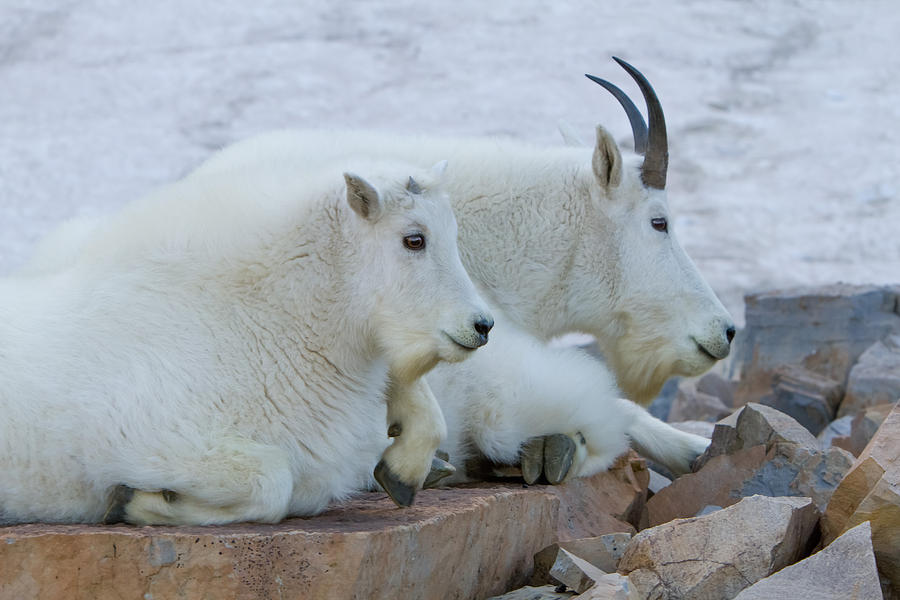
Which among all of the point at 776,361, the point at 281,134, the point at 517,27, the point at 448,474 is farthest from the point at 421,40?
the point at 448,474

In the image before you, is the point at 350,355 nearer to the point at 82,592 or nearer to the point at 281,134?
the point at 82,592

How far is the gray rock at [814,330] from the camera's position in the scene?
7.93 meters

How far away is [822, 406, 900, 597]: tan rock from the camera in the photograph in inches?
139

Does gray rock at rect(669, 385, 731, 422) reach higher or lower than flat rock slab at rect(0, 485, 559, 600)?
lower

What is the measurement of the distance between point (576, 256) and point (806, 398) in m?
2.68

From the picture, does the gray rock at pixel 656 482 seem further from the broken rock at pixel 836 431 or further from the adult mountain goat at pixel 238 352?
the adult mountain goat at pixel 238 352

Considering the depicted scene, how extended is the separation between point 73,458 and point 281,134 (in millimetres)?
2230

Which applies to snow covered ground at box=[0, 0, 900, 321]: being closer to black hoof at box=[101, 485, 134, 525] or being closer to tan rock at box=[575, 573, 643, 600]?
black hoof at box=[101, 485, 134, 525]

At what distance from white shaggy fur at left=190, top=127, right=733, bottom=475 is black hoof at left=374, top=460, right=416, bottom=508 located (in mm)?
1145

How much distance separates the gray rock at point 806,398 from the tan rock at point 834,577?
3.91 metres

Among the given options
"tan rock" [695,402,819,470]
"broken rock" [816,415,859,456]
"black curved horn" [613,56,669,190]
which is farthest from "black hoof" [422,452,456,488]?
"broken rock" [816,415,859,456]

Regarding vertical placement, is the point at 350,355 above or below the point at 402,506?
above

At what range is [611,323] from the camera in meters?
5.22

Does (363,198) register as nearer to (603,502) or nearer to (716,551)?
(716,551)
